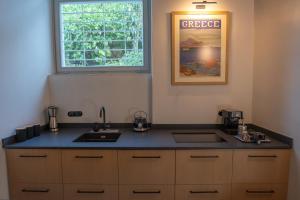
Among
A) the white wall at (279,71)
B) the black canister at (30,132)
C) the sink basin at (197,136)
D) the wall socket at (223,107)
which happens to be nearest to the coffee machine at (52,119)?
the black canister at (30,132)

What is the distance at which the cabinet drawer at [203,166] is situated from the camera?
6.68 ft

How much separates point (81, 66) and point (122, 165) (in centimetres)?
140

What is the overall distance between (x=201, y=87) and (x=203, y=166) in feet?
2.97

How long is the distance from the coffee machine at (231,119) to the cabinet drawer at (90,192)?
1269 millimetres

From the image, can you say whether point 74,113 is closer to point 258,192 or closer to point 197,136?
point 197,136

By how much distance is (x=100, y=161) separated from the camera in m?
2.07

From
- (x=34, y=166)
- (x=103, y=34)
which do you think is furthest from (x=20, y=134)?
(x=103, y=34)

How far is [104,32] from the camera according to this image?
286 centimetres

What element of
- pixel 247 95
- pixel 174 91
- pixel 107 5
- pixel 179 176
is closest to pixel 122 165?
pixel 179 176

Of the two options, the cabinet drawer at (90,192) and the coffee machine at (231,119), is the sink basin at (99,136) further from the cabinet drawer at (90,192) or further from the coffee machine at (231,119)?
the coffee machine at (231,119)

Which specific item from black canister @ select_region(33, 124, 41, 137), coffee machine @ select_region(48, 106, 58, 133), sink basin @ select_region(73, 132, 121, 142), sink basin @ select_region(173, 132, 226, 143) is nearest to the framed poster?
sink basin @ select_region(173, 132, 226, 143)

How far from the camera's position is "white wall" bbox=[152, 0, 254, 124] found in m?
2.54

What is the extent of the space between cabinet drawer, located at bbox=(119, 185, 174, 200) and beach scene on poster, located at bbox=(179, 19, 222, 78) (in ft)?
3.82

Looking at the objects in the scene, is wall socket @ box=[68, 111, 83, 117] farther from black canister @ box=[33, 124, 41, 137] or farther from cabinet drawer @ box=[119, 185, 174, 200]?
cabinet drawer @ box=[119, 185, 174, 200]
